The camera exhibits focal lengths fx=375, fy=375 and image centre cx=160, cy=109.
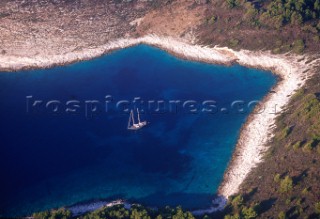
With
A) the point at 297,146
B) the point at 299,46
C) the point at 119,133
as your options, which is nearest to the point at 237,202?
the point at 297,146

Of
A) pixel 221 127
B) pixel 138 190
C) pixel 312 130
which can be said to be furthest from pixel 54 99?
pixel 312 130

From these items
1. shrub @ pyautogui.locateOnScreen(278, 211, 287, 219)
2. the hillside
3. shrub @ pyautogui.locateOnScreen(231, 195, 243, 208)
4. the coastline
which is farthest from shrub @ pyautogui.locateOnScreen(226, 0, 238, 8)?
shrub @ pyautogui.locateOnScreen(278, 211, 287, 219)

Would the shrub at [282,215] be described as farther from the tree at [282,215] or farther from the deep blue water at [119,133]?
the deep blue water at [119,133]

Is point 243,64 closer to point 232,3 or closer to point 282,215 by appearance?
point 232,3

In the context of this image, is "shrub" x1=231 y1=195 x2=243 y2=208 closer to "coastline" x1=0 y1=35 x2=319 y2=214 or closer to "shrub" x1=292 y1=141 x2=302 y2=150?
"coastline" x1=0 y1=35 x2=319 y2=214

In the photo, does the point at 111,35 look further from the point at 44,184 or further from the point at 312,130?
the point at 312,130

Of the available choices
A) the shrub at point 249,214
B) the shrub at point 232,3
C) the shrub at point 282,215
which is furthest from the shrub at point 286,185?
the shrub at point 232,3
